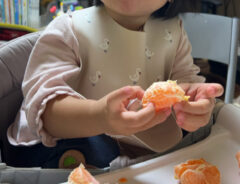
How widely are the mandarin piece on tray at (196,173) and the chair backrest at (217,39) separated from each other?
22.8 inches

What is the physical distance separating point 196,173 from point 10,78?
495mm

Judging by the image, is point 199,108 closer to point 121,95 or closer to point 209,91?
point 209,91

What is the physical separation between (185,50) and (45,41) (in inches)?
14.2

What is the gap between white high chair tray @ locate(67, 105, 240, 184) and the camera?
0.57 metres

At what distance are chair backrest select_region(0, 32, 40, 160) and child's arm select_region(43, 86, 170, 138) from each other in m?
0.20

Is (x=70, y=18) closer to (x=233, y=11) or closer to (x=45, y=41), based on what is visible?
(x=45, y=41)

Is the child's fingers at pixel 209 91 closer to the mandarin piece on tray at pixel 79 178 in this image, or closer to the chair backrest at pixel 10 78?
the mandarin piece on tray at pixel 79 178

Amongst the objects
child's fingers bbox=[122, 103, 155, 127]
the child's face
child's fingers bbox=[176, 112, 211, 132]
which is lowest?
child's fingers bbox=[176, 112, 211, 132]

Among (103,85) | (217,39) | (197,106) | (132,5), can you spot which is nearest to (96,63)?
(103,85)

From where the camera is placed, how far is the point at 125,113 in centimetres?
47

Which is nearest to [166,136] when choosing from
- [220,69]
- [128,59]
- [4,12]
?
[128,59]

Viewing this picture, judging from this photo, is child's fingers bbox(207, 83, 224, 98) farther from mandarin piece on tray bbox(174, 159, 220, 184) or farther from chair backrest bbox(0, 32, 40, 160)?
chair backrest bbox(0, 32, 40, 160)

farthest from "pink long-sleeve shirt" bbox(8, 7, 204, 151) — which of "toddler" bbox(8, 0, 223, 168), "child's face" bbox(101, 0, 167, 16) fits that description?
"child's face" bbox(101, 0, 167, 16)

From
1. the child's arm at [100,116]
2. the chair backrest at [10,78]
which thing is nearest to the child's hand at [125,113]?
the child's arm at [100,116]
